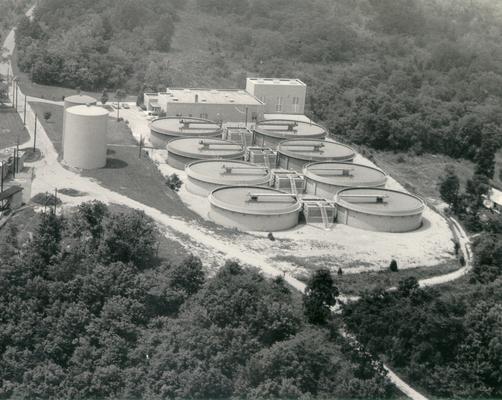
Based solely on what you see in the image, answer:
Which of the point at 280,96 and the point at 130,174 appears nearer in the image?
the point at 130,174

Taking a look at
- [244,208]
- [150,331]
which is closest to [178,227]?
[244,208]

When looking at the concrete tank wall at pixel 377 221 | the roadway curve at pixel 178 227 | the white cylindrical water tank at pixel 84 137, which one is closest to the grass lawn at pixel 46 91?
the roadway curve at pixel 178 227

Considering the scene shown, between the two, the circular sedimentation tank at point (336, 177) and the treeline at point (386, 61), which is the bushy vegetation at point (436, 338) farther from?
the treeline at point (386, 61)

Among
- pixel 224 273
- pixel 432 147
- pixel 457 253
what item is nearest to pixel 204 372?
pixel 224 273

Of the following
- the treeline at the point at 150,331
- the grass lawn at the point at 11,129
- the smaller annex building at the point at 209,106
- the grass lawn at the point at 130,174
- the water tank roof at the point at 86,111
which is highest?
the water tank roof at the point at 86,111

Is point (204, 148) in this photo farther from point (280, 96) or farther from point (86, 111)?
point (280, 96)

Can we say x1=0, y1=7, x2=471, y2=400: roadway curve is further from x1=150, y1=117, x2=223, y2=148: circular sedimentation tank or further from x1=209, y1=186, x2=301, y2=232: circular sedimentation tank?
x1=150, y1=117, x2=223, y2=148: circular sedimentation tank
